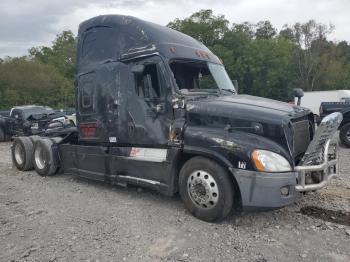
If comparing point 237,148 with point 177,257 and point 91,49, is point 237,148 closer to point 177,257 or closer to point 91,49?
point 177,257

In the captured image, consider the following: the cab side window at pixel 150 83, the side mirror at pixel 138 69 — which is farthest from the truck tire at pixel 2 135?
the side mirror at pixel 138 69

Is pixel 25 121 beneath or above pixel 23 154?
above

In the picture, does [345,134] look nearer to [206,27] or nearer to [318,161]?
[318,161]

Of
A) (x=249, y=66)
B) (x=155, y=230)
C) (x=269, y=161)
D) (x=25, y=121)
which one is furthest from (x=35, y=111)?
(x=249, y=66)

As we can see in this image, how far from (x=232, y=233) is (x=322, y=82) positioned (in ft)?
142

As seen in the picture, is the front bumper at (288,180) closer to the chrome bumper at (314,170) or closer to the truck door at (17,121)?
the chrome bumper at (314,170)

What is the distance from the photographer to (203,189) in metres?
5.11

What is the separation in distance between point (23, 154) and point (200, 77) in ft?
17.6

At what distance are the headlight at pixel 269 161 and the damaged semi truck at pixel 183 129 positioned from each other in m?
0.01

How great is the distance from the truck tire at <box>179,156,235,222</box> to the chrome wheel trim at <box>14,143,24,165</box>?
17.8ft

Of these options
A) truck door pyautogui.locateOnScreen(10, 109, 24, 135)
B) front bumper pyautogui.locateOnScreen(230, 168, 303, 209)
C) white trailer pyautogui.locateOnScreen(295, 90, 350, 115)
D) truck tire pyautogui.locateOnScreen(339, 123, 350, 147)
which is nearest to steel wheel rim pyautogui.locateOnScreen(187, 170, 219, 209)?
front bumper pyautogui.locateOnScreen(230, 168, 303, 209)

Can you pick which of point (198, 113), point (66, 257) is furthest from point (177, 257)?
point (198, 113)

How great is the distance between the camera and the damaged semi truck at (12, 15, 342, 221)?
4.72m

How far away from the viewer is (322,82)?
43781 millimetres
